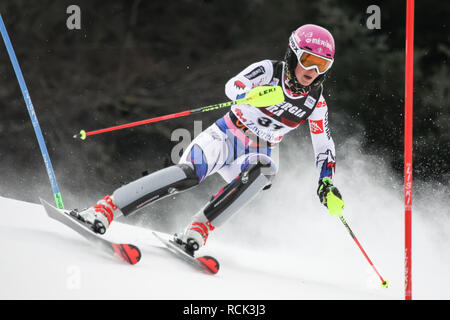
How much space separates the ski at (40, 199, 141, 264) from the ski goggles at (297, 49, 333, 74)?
4.30ft

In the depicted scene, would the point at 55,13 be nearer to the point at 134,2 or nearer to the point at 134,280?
the point at 134,2

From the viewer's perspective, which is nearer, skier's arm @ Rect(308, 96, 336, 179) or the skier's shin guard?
the skier's shin guard

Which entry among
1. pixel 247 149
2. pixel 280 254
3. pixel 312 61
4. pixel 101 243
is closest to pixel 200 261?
pixel 101 243

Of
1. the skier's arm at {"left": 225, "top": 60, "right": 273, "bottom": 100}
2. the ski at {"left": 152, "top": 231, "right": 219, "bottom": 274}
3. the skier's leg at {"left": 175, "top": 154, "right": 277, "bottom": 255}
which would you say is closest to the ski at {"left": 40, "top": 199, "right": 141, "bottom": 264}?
the ski at {"left": 152, "top": 231, "right": 219, "bottom": 274}

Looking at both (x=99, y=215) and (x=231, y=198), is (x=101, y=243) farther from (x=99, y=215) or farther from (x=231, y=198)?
(x=231, y=198)

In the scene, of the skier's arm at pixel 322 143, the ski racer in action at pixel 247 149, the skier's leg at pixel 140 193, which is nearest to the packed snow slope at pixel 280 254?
the skier's leg at pixel 140 193

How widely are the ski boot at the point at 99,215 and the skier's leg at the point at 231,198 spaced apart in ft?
1.57

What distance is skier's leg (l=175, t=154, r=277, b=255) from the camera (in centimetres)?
286

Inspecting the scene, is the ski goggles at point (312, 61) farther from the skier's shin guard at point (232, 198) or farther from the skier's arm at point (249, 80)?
the skier's shin guard at point (232, 198)

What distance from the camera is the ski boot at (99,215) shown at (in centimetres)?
262

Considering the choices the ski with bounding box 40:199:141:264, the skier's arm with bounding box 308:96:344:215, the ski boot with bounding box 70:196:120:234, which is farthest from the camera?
the skier's arm with bounding box 308:96:344:215

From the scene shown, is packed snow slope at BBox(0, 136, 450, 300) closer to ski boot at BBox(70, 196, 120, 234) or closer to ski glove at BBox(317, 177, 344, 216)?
ski boot at BBox(70, 196, 120, 234)

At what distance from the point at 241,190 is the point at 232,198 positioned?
0.07m

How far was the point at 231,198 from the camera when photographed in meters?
2.89
